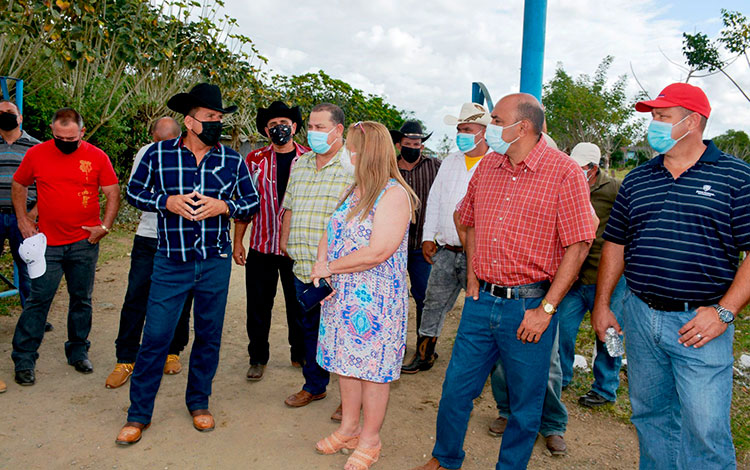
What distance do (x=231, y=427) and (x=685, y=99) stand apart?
Answer: 11.2 feet

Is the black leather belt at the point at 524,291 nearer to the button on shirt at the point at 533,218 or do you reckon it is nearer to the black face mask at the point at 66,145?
the button on shirt at the point at 533,218

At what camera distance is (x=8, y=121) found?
4.79m

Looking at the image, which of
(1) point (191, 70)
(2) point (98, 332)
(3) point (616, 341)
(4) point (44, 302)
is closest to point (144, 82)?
(1) point (191, 70)

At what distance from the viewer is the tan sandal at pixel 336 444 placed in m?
3.42

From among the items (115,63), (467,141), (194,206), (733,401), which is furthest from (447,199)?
(115,63)

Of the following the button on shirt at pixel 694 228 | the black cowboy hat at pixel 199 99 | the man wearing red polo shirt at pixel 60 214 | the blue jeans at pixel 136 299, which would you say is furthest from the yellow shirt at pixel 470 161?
the man wearing red polo shirt at pixel 60 214

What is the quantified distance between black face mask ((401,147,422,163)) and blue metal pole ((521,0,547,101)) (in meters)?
1.17

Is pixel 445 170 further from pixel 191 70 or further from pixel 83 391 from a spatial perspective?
pixel 191 70

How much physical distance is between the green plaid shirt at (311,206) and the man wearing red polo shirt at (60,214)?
68.8 inches

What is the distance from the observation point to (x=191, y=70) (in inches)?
511

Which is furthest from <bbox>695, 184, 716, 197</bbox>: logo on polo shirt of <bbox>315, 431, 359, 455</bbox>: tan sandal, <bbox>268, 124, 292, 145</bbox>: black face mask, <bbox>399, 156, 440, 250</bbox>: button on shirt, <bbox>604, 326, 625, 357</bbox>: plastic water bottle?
<bbox>268, 124, 292, 145</bbox>: black face mask

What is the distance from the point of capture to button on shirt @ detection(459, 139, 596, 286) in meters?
2.71

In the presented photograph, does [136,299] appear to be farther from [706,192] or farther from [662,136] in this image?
[706,192]

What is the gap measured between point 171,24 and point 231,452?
10.2 m
